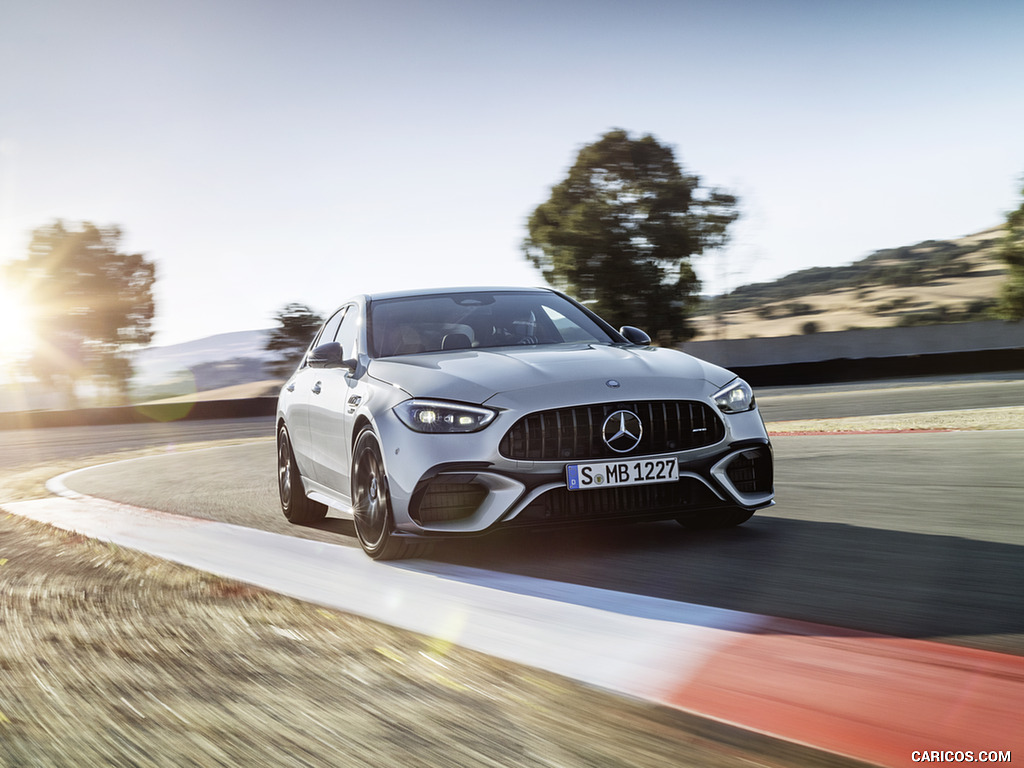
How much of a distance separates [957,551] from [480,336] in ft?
9.30

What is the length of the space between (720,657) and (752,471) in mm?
2264

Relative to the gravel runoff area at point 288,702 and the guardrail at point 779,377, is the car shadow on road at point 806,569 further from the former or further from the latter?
the guardrail at point 779,377

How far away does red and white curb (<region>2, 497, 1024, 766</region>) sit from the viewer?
2.55 m

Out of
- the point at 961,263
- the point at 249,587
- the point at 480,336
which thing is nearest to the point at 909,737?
the point at 249,587

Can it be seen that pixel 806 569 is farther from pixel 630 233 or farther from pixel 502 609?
pixel 630 233

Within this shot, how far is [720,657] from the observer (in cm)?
322

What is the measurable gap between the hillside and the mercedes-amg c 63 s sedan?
52.3 meters

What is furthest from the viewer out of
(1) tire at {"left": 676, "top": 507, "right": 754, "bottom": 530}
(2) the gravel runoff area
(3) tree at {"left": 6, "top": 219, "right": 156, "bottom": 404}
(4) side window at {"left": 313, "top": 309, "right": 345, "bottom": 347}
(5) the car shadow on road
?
(3) tree at {"left": 6, "top": 219, "right": 156, "bottom": 404}

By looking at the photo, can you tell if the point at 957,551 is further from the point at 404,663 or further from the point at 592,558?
the point at 404,663

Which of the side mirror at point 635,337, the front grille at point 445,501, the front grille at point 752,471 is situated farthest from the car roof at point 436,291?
the front grille at point 752,471

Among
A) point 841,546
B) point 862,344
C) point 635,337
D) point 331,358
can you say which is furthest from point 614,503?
point 862,344

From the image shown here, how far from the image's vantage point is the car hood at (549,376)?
5047 mm
